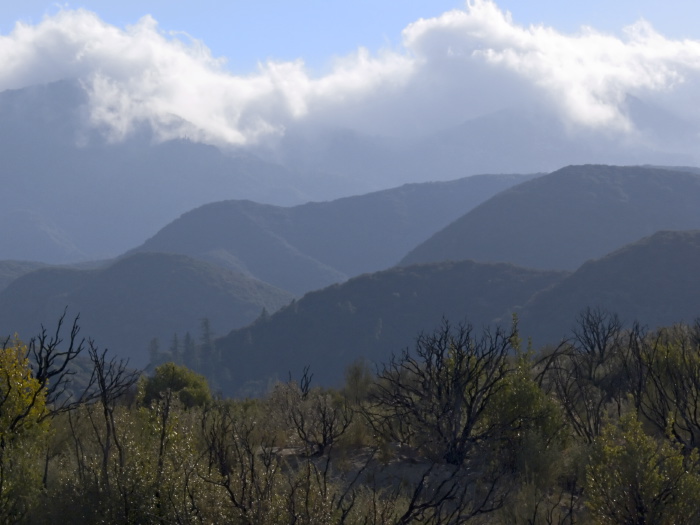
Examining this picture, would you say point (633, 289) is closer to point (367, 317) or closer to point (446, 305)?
point (446, 305)

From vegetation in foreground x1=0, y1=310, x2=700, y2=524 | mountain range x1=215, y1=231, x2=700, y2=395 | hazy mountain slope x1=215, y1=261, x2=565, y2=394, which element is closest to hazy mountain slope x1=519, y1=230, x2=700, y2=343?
mountain range x1=215, y1=231, x2=700, y2=395

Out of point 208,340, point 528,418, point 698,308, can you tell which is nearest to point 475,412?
point 528,418

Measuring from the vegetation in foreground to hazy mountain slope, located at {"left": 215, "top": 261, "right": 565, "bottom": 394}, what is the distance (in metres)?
131

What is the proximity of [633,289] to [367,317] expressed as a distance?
5611cm

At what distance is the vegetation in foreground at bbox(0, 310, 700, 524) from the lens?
966 centimetres

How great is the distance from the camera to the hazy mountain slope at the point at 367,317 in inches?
6117

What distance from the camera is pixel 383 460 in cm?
1540

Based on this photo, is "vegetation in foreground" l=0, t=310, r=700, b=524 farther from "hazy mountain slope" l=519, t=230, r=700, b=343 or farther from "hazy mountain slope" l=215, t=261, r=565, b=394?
"hazy mountain slope" l=215, t=261, r=565, b=394

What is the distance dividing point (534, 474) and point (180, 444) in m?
5.91

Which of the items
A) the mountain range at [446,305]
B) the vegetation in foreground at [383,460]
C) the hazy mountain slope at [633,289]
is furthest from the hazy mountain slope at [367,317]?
the vegetation in foreground at [383,460]

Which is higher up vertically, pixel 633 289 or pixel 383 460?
pixel 633 289

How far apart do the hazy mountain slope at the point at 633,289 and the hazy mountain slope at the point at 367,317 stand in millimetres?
12265

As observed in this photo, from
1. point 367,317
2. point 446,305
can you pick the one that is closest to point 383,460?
point 446,305

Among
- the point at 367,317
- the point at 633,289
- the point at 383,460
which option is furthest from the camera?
the point at 367,317
